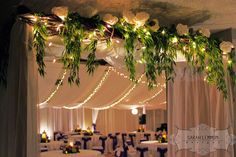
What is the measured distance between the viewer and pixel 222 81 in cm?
504

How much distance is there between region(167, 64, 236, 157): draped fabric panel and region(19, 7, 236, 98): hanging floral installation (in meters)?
0.27

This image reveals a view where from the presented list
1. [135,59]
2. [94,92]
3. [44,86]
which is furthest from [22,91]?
[94,92]

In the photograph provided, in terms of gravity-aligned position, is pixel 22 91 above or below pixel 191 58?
below

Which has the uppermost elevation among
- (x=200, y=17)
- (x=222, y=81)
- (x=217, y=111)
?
(x=200, y=17)

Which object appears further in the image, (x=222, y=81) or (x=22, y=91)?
(x=222, y=81)

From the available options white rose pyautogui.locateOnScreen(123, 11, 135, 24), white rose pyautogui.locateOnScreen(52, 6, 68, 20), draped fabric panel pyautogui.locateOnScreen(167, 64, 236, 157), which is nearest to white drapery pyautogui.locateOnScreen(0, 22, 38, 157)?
white rose pyautogui.locateOnScreen(52, 6, 68, 20)

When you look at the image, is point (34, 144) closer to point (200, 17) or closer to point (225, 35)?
point (200, 17)

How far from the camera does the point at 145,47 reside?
4.33m

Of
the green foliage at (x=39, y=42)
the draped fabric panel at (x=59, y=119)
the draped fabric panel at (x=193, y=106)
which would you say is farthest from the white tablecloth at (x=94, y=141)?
the green foliage at (x=39, y=42)

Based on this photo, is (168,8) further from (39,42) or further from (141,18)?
(39,42)

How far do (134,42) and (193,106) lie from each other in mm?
1667

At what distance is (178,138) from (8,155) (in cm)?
256

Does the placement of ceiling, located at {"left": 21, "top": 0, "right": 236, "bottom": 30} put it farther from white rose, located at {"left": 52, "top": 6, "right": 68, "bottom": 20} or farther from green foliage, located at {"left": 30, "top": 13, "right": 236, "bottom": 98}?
white rose, located at {"left": 52, "top": 6, "right": 68, "bottom": 20}

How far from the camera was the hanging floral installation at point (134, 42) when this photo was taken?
379 cm
